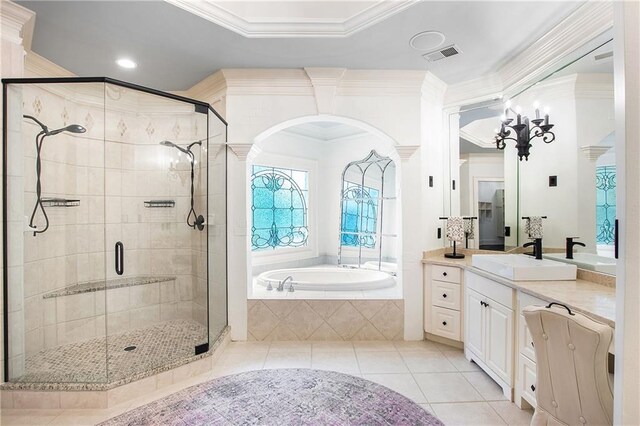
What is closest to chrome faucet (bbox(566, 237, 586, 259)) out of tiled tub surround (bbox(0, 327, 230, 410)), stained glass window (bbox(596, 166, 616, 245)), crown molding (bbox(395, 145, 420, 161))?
stained glass window (bbox(596, 166, 616, 245))

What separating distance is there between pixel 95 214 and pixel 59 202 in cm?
27

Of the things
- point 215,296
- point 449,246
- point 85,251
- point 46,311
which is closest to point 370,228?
point 449,246

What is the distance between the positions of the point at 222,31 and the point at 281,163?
2.11 m

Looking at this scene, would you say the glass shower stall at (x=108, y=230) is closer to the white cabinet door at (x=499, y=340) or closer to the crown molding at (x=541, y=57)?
the white cabinet door at (x=499, y=340)

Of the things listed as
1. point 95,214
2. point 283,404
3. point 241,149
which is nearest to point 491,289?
point 283,404

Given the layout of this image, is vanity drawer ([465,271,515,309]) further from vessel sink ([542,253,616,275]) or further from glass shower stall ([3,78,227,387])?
glass shower stall ([3,78,227,387])

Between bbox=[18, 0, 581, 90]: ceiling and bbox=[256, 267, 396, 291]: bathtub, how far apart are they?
220 cm

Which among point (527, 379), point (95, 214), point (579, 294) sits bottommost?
point (527, 379)

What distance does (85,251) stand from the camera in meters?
2.75

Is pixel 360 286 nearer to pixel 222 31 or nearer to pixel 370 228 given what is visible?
pixel 370 228

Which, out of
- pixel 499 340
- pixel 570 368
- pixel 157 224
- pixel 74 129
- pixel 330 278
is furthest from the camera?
pixel 330 278

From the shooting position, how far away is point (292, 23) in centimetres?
229

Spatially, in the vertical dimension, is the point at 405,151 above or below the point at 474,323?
above

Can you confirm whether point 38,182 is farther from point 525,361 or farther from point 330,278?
point 525,361
